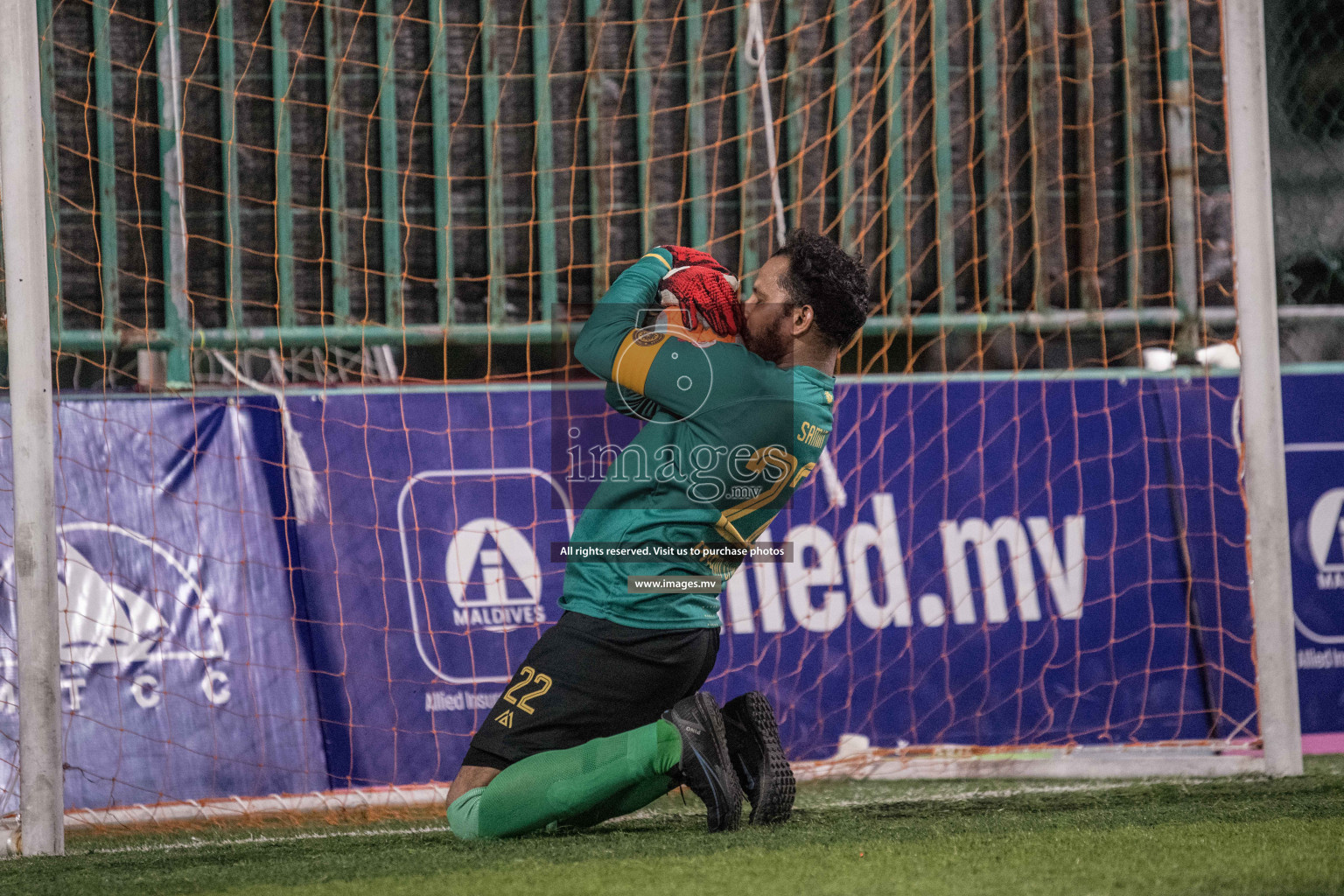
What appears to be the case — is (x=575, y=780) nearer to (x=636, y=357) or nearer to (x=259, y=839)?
(x=636, y=357)

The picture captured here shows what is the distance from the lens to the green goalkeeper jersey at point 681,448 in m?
2.51

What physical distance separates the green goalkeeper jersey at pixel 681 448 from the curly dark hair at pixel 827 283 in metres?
0.13

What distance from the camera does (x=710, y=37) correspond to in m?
4.51

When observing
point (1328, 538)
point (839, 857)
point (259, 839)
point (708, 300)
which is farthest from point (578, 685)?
point (1328, 538)

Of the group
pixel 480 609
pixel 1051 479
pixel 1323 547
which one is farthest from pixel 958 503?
pixel 480 609

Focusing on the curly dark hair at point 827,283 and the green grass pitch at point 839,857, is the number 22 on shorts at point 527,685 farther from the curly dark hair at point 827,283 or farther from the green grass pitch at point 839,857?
the curly dark hair at point 827,283

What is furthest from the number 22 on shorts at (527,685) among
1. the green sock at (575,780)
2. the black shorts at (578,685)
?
the green sock at (575,780)

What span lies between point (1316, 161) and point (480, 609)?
360 centimetres

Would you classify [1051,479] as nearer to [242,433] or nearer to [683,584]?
[683,584]

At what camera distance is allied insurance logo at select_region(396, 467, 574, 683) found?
3.68 meters

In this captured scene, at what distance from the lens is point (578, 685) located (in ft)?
8.41

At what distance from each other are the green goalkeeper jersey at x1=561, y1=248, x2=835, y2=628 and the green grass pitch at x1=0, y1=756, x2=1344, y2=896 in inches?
20.9

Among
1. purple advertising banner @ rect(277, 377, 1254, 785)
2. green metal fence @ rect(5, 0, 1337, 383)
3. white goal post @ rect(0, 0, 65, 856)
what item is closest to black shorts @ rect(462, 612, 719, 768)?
white goal post @ rect(0, 0, 65, 856)

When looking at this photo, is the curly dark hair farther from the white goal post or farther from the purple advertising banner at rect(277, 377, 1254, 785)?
the white goal post
